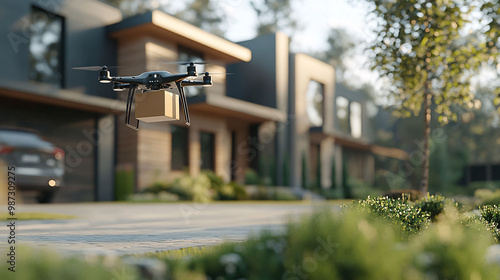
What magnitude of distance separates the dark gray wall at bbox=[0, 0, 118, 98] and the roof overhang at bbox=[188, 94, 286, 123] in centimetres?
301

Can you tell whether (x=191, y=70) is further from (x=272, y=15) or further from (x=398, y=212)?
(x=272, y=15)

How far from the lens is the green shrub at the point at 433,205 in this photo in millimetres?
6855

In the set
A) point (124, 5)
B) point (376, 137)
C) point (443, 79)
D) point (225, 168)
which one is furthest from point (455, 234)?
point (376, 137)

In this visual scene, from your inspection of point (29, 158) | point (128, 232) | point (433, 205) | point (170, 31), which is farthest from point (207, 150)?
point (433, 205)

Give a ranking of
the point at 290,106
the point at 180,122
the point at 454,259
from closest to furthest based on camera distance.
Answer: the point at 454,259
the point at 180,122
the point at 290,106

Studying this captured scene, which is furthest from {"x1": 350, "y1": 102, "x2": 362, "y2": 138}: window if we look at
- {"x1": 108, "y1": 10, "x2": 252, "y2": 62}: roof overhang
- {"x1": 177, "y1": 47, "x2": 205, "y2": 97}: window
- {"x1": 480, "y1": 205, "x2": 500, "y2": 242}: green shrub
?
{"x1": 480, "y1": 205, "x2": 500, "y2": 242}: green shrub

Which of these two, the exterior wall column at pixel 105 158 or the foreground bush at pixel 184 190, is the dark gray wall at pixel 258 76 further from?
the exterior wall column at pixel 105 158

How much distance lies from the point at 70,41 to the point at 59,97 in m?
2.44

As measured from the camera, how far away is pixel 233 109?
738 inches

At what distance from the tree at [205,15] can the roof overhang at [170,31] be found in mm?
14429

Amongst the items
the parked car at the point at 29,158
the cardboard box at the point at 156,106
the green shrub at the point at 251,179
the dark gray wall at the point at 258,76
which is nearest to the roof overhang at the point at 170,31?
the dark gray wall at the point at 258,76

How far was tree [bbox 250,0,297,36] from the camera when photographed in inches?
1405

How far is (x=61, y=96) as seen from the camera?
13.6 m

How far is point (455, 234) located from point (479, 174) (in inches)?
1210
